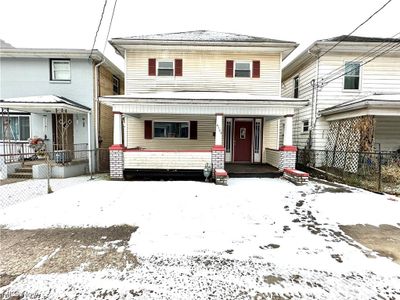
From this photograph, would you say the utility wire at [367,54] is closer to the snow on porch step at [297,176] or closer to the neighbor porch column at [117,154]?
the snow on porch step at [297,176]

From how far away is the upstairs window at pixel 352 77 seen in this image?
1081 centimetres

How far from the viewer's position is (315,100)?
1102 centimetres

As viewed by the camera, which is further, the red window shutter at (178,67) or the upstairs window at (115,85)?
the upstairs window at (115,85)

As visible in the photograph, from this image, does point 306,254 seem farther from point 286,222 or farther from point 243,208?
point 243,208

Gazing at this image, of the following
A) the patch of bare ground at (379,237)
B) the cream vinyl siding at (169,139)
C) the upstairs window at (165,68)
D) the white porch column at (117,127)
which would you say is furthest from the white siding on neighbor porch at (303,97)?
the white porch column at (117,127)

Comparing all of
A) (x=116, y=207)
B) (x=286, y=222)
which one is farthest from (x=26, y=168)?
(x=286, y=222)

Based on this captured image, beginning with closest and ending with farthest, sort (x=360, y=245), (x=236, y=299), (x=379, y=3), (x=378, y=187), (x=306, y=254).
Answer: (x=236, y=299), (x=306, y=254), (x=360, y=245), (x=379, y=3), (x=378, y=187)

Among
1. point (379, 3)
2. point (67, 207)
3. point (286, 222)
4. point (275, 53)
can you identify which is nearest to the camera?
point (286, 222)

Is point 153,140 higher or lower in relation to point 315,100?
lower

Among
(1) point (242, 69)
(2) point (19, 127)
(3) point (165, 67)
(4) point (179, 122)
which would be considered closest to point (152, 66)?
(3) point (165, 67)

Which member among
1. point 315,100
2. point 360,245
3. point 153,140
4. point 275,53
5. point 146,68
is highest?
point 275,53

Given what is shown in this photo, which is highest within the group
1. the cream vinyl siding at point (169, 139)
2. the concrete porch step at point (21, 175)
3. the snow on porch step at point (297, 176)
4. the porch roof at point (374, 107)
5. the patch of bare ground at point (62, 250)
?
the porch roof at point (374, 107)

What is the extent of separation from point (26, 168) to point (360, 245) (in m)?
11.9

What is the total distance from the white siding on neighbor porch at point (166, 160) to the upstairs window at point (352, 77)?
27.1 ft
